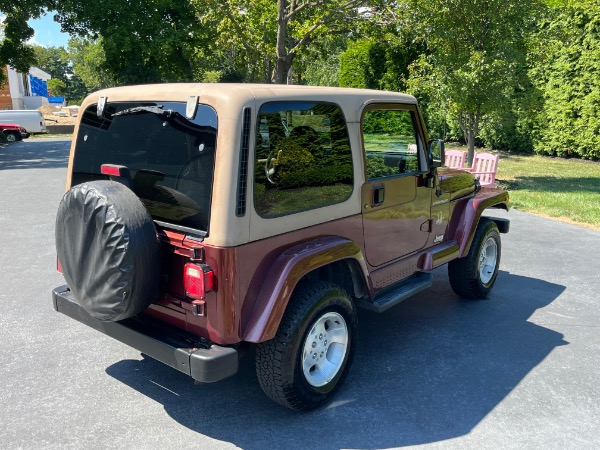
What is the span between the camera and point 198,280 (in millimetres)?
2928

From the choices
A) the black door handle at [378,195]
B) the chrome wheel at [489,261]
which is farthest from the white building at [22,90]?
the black door handle at [378,195]

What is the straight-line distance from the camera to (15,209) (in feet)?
31.6

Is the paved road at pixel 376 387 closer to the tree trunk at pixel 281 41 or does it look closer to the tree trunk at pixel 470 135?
the tree trunk at pixel 470 135

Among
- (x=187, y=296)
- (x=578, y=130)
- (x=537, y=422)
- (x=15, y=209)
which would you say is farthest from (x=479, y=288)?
(x=578, y=130)

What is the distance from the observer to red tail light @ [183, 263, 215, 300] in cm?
290

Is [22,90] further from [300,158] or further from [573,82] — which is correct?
[300,158]

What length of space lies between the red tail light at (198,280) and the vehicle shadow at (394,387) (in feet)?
3.00

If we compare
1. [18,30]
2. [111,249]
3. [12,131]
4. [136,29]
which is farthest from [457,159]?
[12,131]

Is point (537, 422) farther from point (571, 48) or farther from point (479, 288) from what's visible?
point (571, 48)

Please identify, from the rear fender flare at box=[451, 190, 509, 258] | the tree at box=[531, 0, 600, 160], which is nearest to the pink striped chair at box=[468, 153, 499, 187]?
the tree at box=[531, 0, 600, 160]

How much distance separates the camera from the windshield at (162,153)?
118 inches

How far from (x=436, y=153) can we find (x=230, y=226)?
7.54 feet

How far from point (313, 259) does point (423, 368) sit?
1.45m

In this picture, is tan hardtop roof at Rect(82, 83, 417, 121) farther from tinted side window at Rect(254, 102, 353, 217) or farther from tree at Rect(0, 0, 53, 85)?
tree at Rect(0, 0, 53, 85)
